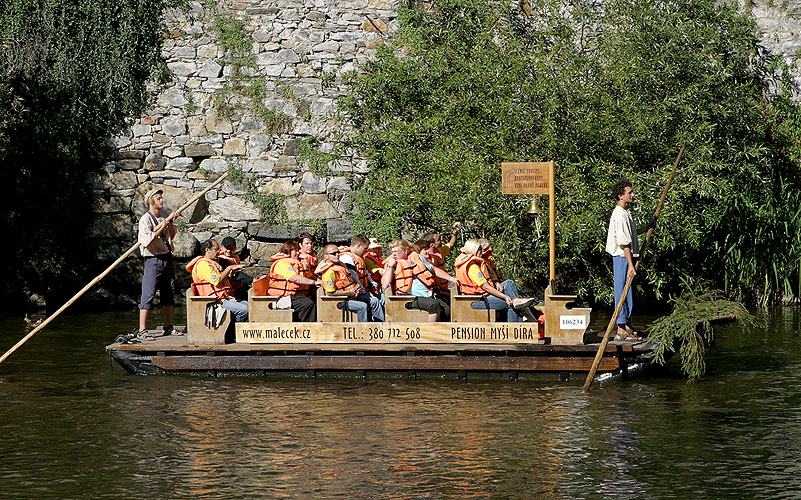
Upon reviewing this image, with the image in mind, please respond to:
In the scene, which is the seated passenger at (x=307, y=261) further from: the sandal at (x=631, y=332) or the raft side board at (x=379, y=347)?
the sandal at (x=631, y=332)

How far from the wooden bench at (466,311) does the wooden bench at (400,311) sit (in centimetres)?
37

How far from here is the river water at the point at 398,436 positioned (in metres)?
7.44

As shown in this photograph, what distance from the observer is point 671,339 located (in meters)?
10.6

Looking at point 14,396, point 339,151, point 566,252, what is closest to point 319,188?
point 339,151

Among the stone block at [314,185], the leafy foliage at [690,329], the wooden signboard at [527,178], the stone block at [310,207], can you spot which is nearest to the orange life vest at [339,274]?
the wooden signboard at [527,178]

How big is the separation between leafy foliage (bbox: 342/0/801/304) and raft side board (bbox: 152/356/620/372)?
4.17 metres

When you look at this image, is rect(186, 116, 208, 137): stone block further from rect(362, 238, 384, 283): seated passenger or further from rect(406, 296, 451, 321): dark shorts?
rect(406, 296, 451, 321): dark shorts

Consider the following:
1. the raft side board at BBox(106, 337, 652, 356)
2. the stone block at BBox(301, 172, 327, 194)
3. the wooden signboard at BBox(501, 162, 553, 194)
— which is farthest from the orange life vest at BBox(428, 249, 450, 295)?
the stone block at BBox(301, 172, 327, 194)

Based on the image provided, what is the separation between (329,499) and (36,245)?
12.5 meters

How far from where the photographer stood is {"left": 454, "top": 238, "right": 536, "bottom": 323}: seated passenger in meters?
11.3

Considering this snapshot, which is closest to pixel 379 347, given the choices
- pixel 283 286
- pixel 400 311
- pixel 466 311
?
pixel 400 311

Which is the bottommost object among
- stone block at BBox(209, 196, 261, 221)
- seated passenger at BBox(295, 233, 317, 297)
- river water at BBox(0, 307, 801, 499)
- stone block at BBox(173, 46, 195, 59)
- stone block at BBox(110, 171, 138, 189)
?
river water at BBox(0, 307, 801, 499)

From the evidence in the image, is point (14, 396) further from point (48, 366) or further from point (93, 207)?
point (93, 207)

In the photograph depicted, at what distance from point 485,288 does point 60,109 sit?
10498mm
